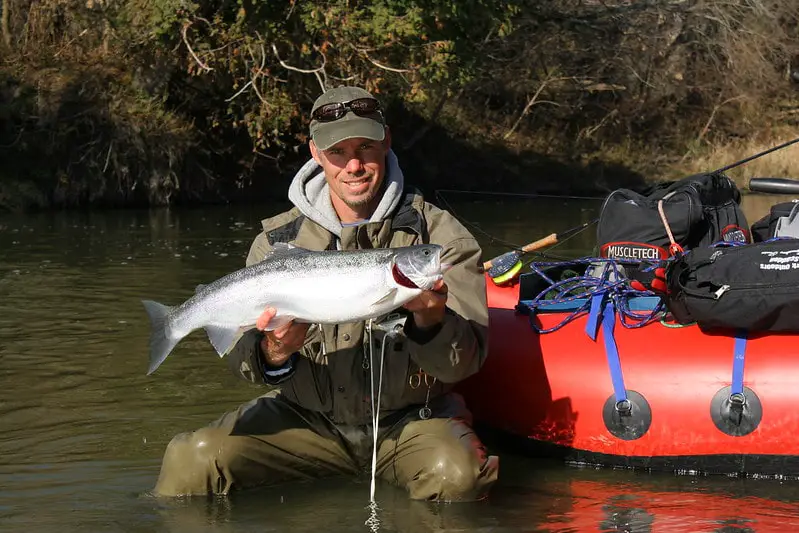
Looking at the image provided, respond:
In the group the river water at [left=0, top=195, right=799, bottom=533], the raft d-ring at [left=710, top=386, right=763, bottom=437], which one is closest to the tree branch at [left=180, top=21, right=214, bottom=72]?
the river water at [left=0, top=195, right=799, bottom=533]

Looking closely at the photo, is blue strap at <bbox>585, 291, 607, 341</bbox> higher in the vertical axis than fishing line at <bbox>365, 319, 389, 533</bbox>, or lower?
higher

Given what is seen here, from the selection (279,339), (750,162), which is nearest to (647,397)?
(279,339)

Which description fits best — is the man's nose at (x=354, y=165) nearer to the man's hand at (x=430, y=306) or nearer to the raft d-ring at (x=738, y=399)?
the man's hand at (x=430, y=306)

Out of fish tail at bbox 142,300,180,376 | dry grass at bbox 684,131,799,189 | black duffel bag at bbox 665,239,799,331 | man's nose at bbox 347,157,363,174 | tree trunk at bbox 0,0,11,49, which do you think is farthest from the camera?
dry grass at bbox 684,131,799,189

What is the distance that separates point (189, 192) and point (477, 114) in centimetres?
841

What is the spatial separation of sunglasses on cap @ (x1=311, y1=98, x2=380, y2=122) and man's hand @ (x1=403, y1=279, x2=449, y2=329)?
901 mm

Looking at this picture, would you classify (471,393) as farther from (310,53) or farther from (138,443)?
(310,53)

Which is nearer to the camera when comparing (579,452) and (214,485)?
(214,485)

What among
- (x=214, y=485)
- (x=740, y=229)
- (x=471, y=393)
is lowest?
(x=214, y=485)

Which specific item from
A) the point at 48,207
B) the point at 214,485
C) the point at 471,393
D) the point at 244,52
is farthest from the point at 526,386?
the point at 48,207

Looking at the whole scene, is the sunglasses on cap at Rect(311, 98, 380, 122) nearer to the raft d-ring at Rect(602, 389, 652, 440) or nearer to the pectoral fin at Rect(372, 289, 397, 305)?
the pectoral fin at Rect(372, 289, 397, 305)

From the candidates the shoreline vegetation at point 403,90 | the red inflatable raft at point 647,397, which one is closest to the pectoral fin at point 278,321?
the red inflatable raft at point 647,397

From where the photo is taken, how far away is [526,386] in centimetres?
548

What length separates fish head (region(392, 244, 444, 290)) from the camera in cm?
398
